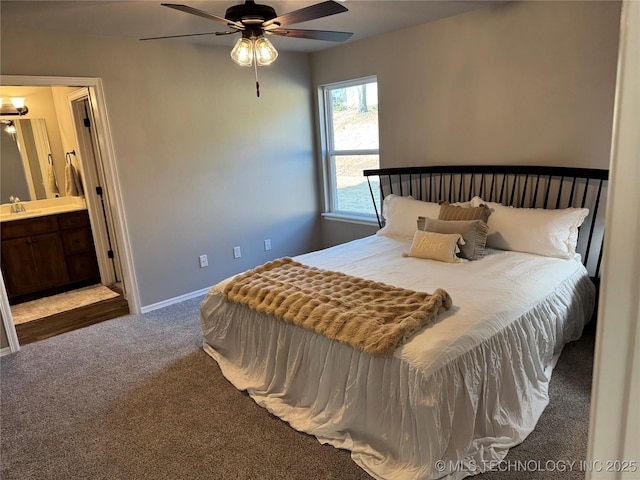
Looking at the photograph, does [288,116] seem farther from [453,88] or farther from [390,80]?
[453,88]

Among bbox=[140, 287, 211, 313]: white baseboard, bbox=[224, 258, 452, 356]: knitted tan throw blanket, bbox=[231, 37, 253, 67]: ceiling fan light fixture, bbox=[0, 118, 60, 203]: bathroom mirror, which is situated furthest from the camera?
bbox=[0, 118, 60, 203]: bathroom mirror

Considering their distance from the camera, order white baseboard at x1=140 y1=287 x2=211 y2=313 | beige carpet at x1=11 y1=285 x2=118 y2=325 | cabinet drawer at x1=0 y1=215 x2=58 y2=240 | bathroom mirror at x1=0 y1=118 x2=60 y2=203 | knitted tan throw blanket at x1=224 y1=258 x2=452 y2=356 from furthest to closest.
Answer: bathroom mirror at x1=0 y1=118 x2=60 y2=203 → cabinet drawer at x1=0 y1=215 x2=58 y2=240 → beige carpet at x1=11 y1=285 x2=118 y2=325 → white baseboard at x1=140 y1=287 x2=211 y2=313 → knitted tan throw blanket at x1=224 y1=258 x2=452 y2=356

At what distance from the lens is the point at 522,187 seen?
11.6ft

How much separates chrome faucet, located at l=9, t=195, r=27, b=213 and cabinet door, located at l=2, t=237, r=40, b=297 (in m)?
0.53

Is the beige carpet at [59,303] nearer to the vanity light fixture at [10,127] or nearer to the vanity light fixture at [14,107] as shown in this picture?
the vanity light fixture at [10,127]

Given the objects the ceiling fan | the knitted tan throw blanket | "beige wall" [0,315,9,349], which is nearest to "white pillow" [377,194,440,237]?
the knitted tan throw blanket

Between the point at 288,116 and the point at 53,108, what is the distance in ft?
9.22

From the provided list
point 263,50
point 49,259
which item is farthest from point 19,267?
point 263,50

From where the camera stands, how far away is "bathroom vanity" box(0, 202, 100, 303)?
4492 millimetres

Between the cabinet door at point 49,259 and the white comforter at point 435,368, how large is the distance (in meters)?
2.80

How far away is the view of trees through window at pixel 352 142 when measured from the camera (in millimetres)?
4707

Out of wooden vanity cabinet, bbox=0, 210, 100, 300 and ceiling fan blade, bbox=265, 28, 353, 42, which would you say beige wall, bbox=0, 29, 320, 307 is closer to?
wooden vanity cabinet, bbox=0, 210, 100, 300

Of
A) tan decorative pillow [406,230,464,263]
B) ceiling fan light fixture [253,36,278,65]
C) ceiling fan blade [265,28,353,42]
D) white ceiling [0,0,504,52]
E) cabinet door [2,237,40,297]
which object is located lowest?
cabinet door [2,237,40,297]

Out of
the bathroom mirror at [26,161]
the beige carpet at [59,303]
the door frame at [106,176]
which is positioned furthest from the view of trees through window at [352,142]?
the bathroom mirror at [26,161]
